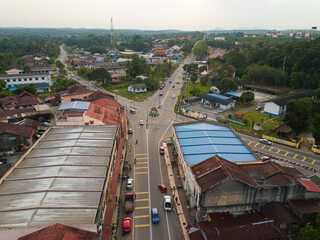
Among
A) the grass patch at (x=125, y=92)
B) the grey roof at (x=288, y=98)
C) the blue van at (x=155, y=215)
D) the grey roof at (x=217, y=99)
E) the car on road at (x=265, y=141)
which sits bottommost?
the blue van at (x=155, y=215)

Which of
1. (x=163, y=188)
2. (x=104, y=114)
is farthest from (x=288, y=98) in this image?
(x=104, y=114)

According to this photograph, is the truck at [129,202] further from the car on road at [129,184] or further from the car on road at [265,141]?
the car on road at [265,141]

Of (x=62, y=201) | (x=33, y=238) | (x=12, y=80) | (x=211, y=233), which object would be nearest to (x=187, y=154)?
(x=211, y=233)

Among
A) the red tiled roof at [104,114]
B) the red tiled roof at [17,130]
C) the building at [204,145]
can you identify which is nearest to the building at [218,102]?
the building at [204,145]

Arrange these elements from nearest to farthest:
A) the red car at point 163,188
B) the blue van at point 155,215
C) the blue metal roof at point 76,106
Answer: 1. the blue van at point 155,215
2. the red car at point 163,188
3. the blue metal roof at point 76,106

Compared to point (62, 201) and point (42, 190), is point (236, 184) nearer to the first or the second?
point (62, 201)

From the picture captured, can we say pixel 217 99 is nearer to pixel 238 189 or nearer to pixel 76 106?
pixel 76 106
